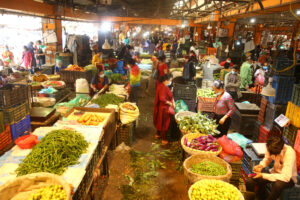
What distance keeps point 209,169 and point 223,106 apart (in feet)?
6.65

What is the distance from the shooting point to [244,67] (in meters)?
10.6

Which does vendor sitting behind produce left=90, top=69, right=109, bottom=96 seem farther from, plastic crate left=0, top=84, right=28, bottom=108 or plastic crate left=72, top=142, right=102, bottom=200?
plastic crate left=72, top=142, right=102, bottom=200

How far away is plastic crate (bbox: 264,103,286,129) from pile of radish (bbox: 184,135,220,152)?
5.71 feet

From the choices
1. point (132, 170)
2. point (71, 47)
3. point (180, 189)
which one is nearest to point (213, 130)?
point (180, 189)

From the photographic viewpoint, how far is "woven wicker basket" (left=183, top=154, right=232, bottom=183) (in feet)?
11.7

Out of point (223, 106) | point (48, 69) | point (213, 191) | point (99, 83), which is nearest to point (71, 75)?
point (48, 69)

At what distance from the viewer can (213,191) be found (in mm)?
3148

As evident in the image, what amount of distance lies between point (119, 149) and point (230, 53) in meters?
13.7

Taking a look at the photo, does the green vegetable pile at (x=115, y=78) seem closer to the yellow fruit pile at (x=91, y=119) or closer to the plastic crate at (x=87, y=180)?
the yellow fruit pile at (x=91, y=119)

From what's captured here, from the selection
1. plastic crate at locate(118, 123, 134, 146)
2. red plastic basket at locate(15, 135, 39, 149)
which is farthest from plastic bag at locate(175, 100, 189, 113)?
red plastic basket at locate(15, 135, 39, 149)

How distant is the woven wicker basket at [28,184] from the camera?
105 inches

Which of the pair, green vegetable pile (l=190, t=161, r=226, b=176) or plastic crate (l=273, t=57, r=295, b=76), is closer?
green vegetable pile (l=190, t=161, r=226, b=176)

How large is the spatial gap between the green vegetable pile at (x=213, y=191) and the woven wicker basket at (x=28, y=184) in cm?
178

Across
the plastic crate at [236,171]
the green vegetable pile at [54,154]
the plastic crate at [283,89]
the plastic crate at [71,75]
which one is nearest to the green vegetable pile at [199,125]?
the plastic crate at [236,171]
